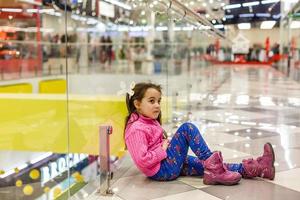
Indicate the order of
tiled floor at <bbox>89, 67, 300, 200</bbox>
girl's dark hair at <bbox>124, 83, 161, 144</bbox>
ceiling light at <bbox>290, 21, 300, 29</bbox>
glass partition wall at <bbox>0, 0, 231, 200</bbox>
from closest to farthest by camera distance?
tiled floor at <bbox>89, 67, 300, 200</bbox> → glass partition wall at <bbox>0, 0, 231, 200</bbox> → girl's dark hair at <bbox>124, 83, 161, 144</bbox> → ceiling light at <bbox>290, 21, 300, 29</bbox>

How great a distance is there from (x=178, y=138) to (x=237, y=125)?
240 cm

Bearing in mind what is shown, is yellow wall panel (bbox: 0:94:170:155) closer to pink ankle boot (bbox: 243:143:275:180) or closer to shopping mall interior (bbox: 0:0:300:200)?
shopping mall interior (bbox: 0:0:300:200)

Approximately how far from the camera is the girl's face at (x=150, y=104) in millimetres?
2959

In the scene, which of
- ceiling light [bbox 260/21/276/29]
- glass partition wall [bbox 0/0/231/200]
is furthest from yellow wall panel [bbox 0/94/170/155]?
ceiling light [bbox 260/21/276/29]

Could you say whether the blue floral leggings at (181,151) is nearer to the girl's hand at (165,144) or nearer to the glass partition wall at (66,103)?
the girl's hand at (165,144)

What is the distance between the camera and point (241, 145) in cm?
→ 402

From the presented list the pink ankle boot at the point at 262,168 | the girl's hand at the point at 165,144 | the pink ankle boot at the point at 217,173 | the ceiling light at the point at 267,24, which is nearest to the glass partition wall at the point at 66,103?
the girl's hand at the point at 165,144

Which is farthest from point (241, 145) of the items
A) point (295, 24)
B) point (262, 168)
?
point (295, 24)

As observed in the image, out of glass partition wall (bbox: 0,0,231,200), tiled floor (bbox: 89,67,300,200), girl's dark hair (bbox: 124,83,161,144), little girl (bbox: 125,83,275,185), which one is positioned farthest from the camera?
girl's dark hair (bbox: 124,83,161,144)

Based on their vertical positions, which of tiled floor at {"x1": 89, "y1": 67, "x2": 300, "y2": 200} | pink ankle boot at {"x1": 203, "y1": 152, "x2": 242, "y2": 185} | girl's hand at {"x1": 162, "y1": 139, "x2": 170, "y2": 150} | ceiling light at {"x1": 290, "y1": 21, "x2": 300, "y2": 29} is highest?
ceiling light at {"x1": 290, "y1": 21, "x2": 300, "y2": 29}

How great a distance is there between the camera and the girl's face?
2959 mm

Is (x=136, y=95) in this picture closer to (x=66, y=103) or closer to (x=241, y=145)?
(x=66, y=103)

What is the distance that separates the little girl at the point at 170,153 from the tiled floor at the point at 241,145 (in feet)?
0.19

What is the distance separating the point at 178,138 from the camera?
114 inches
